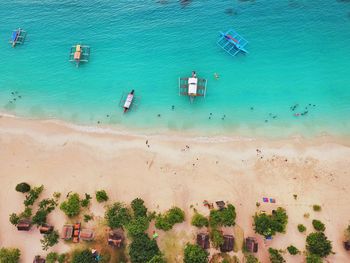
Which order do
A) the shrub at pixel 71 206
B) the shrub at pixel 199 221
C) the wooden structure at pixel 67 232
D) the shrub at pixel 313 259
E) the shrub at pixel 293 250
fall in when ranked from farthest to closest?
the shrub at pixel 71 206, the wooden structure at pixel 67 232, the shrub at pixel 199 221, the shrub at pixel 293 250, the shrub at pixel 313 259

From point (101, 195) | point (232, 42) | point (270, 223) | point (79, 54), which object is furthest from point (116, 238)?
point (232, 42)

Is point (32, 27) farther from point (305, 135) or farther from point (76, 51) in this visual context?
point (305, 135)

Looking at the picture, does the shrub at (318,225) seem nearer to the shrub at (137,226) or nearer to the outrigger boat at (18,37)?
the shrub at (137,226)

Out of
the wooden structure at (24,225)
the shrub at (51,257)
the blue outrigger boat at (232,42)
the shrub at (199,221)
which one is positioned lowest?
the shrub at (51,257)

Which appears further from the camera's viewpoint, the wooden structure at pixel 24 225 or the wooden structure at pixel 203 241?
the wooden structure at pixel 24 225

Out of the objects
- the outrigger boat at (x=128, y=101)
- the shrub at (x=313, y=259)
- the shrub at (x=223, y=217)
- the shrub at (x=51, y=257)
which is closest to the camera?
the shrub at (x=313, y=259)

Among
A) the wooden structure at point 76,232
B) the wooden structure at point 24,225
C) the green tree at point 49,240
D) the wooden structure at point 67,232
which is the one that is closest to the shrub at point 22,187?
the wooden structure at point 24,225

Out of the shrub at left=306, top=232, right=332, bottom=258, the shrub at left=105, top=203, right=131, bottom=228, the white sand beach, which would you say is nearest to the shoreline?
the white sand beach

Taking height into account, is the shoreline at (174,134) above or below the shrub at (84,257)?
above
